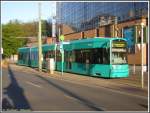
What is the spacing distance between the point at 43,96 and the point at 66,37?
68803mm

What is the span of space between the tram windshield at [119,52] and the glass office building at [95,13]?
21.0 metres

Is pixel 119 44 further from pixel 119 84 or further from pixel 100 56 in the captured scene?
pixel 119 84

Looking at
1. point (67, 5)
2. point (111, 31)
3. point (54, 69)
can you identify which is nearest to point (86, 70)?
point (54, 69)

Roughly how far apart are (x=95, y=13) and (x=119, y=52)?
136 feet

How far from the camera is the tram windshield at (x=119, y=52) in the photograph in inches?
1260

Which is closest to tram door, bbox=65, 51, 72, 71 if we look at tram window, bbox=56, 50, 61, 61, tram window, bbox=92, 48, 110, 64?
tram window, bbox=56, 50, 61, 61

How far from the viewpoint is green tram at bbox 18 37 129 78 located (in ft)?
105

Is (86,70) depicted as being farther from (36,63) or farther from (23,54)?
(23,54)

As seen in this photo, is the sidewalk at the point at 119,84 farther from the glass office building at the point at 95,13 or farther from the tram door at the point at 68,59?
the glass office building at the point at 95,13

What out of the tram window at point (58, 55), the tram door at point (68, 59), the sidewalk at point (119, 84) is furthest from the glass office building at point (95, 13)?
the sidewalk at point (119, 84)

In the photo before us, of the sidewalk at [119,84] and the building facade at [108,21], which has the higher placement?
the building facade at [108,21]

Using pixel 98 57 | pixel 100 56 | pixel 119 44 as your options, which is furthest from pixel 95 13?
pixel 119 44

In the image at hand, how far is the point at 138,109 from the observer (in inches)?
586

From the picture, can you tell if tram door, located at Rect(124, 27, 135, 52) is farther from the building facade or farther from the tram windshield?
the tram windshield
